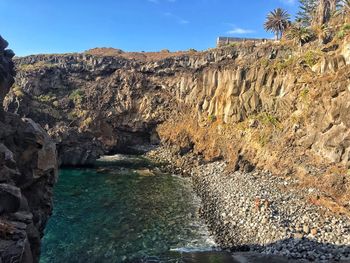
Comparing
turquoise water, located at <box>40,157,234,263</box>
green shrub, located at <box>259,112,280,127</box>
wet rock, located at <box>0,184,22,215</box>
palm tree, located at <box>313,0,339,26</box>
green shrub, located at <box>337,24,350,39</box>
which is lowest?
turquoise water, located at <box>40,157,234,263</box>

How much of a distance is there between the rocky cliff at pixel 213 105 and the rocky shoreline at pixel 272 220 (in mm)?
3336

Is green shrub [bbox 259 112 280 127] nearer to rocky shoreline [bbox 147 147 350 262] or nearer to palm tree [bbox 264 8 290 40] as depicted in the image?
rocky shoreline [bbox 147 147 350 262]

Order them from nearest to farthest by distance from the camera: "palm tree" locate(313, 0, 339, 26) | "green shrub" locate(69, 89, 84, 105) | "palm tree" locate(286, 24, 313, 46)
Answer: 1. "palm tree" locate(286, 24, 313, 46)
2. "palm tree" locate(313, 0, 339, 26)
3. "green shrub" locate(69, 89, 84, 105)

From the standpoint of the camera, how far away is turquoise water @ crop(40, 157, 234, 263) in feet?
99.9

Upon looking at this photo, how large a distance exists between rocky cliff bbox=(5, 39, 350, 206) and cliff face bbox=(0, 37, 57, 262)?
3001 cm

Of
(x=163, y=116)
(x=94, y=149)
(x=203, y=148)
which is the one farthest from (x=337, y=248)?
(x=163, y=116)

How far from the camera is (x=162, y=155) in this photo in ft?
276

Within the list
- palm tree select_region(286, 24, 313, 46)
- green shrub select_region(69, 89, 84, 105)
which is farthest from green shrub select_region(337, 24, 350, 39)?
green shrub select_region(69, 89, 84, 105)

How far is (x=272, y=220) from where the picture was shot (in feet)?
115

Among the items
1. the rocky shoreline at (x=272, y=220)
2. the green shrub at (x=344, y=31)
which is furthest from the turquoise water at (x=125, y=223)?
the green shrub at (x=344, y=31)

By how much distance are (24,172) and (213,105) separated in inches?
2502

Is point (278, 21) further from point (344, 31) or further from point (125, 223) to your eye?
point (125, 223)

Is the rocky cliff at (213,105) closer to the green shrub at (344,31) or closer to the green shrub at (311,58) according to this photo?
the green shrub at (311,58)

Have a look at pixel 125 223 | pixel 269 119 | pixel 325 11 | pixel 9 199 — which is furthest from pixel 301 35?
pixel 9 199
